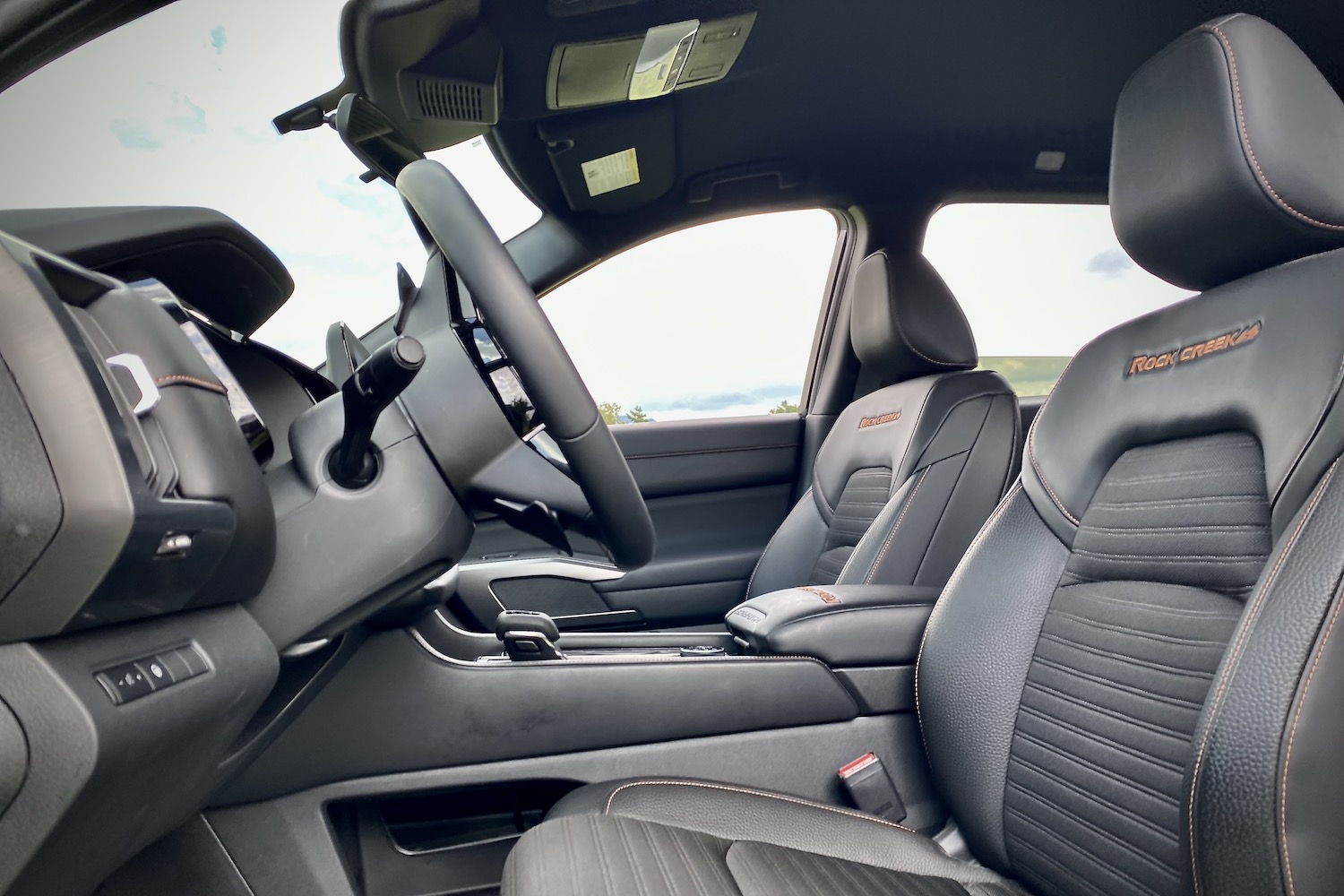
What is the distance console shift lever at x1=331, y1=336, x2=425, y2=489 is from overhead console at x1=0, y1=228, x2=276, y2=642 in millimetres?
115

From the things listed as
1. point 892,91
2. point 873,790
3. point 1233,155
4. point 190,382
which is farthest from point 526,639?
point 892,91

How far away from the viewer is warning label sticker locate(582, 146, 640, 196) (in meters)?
2.28

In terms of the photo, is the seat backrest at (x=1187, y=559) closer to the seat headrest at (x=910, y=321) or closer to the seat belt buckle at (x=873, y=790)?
the seat belt buckle at (x=873, y=790)

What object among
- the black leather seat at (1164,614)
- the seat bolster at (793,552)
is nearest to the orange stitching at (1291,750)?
the black leather seat at (1164,614)

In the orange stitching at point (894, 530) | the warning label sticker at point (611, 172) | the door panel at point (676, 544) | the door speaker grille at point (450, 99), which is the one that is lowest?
the door panel at point (676, 544)

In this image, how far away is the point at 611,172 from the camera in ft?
7.56

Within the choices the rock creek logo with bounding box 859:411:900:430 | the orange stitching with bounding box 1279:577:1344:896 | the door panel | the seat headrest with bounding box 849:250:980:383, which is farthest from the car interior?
the door panel

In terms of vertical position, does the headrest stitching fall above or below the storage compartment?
above

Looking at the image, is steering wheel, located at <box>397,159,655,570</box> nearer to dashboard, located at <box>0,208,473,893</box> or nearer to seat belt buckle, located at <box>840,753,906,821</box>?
dashboard, located at <box>0,208,473,893</box>

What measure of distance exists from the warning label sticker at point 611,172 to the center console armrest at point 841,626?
53.9 inches

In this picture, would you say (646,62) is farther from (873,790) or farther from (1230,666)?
(1230,666)

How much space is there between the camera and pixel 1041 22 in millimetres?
2045

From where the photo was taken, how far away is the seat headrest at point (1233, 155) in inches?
32.9

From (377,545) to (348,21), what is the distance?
4.63 ft
